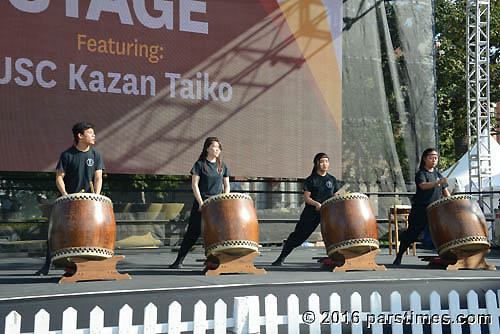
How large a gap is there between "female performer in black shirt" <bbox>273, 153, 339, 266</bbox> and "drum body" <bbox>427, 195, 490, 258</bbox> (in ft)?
3.21

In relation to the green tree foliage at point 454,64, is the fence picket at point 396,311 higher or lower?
lower

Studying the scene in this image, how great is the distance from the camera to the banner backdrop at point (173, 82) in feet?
21.4

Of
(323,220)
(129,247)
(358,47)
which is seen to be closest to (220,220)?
(323,220)

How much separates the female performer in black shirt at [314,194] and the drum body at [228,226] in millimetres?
799

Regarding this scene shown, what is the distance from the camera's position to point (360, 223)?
201 inches

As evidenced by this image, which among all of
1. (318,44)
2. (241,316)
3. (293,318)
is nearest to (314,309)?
(293,318)

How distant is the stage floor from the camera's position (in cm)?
334

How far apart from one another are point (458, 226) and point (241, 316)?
10.7ft

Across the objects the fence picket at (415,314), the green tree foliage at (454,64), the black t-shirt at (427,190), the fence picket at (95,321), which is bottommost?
the fence picket at (415,314)

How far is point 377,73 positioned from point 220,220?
4.74m

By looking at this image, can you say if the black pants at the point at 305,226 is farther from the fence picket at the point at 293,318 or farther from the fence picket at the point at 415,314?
the fence picket at the point at 293,318

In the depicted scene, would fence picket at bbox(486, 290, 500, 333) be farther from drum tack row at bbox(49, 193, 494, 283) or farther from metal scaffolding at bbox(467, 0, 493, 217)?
metal scaffolding at bbox(467, 0, 493, 217)

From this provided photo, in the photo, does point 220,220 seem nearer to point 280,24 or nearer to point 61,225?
point 61,225

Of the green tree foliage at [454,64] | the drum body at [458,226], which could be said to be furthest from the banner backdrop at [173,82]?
the green tree foliage at [454,64]
